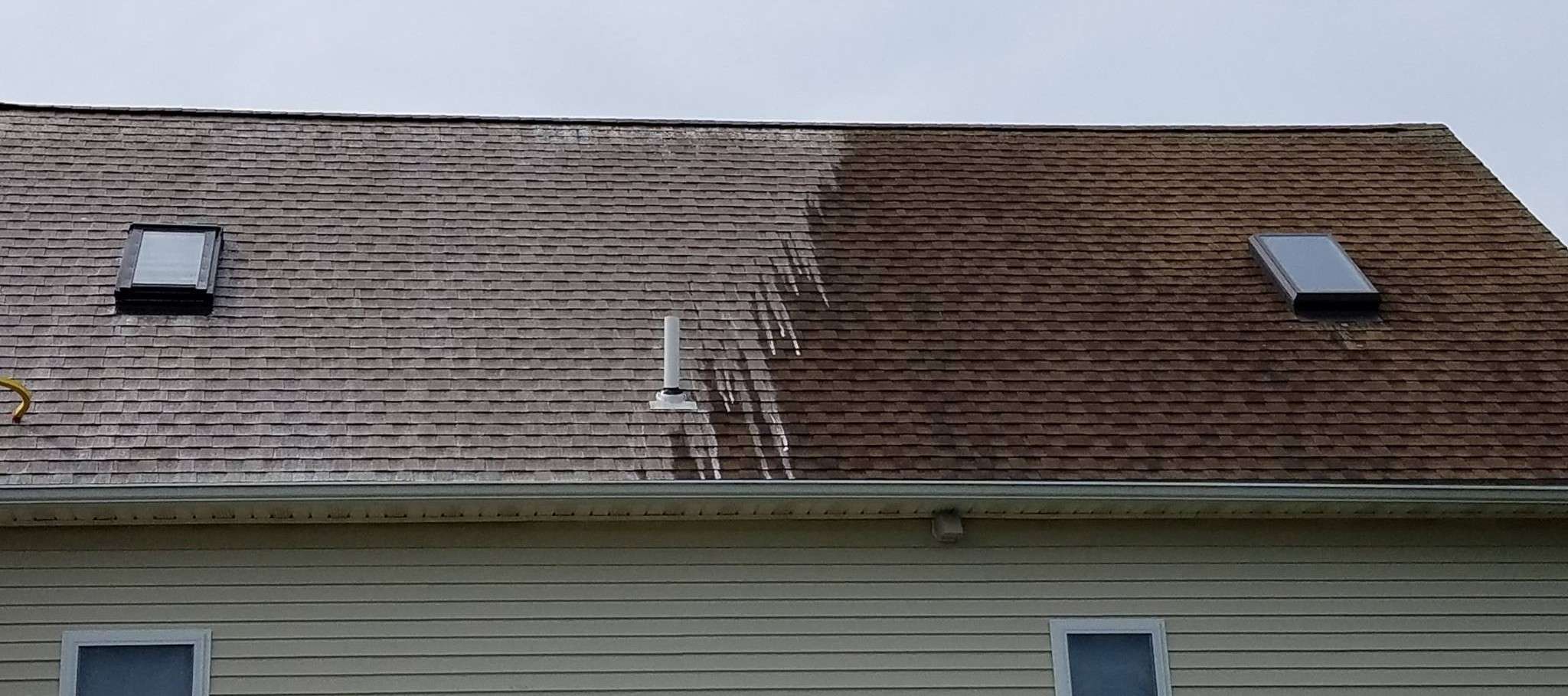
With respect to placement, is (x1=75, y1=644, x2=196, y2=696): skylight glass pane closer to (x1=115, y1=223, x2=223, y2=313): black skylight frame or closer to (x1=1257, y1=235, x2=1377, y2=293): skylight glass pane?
(x1=115, y1=223, x2=223, y2=313): black skylight frame

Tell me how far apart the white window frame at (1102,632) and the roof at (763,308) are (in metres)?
0.71

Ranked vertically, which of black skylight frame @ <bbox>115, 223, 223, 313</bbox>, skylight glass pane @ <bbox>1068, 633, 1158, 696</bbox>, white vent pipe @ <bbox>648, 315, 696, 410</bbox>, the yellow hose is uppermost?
black skylight frame @ <bbox>115, 223, 223, 313</bbox>

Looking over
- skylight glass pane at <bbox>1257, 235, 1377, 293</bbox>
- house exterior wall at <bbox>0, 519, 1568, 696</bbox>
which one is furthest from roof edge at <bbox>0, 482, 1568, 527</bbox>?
skylight glass pane at <bbox>1257, 235, 1377, 293</bbox>

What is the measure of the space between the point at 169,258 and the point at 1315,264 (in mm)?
6642

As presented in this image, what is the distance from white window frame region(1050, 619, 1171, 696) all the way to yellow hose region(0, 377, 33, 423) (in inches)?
194

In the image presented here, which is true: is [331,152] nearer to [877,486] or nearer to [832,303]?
[832,303]

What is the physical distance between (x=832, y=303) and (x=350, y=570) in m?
3.22

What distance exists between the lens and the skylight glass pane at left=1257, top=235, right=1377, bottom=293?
1050 centimetres

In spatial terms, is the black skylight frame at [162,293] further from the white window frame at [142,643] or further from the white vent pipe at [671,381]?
the white vent pipe at [671,381]

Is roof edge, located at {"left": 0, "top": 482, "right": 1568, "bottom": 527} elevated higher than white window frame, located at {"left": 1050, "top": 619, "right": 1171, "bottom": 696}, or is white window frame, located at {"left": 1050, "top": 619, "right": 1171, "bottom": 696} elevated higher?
roof edge, located at {"left": 0, "top": 482, "right": 1568, "bottom": 527}

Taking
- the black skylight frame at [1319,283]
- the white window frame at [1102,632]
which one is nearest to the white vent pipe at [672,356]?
the white window frame at [1102,632]

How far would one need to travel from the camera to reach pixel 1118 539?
8859 mm

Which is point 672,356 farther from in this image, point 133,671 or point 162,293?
point 133,671

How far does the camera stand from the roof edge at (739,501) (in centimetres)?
804
